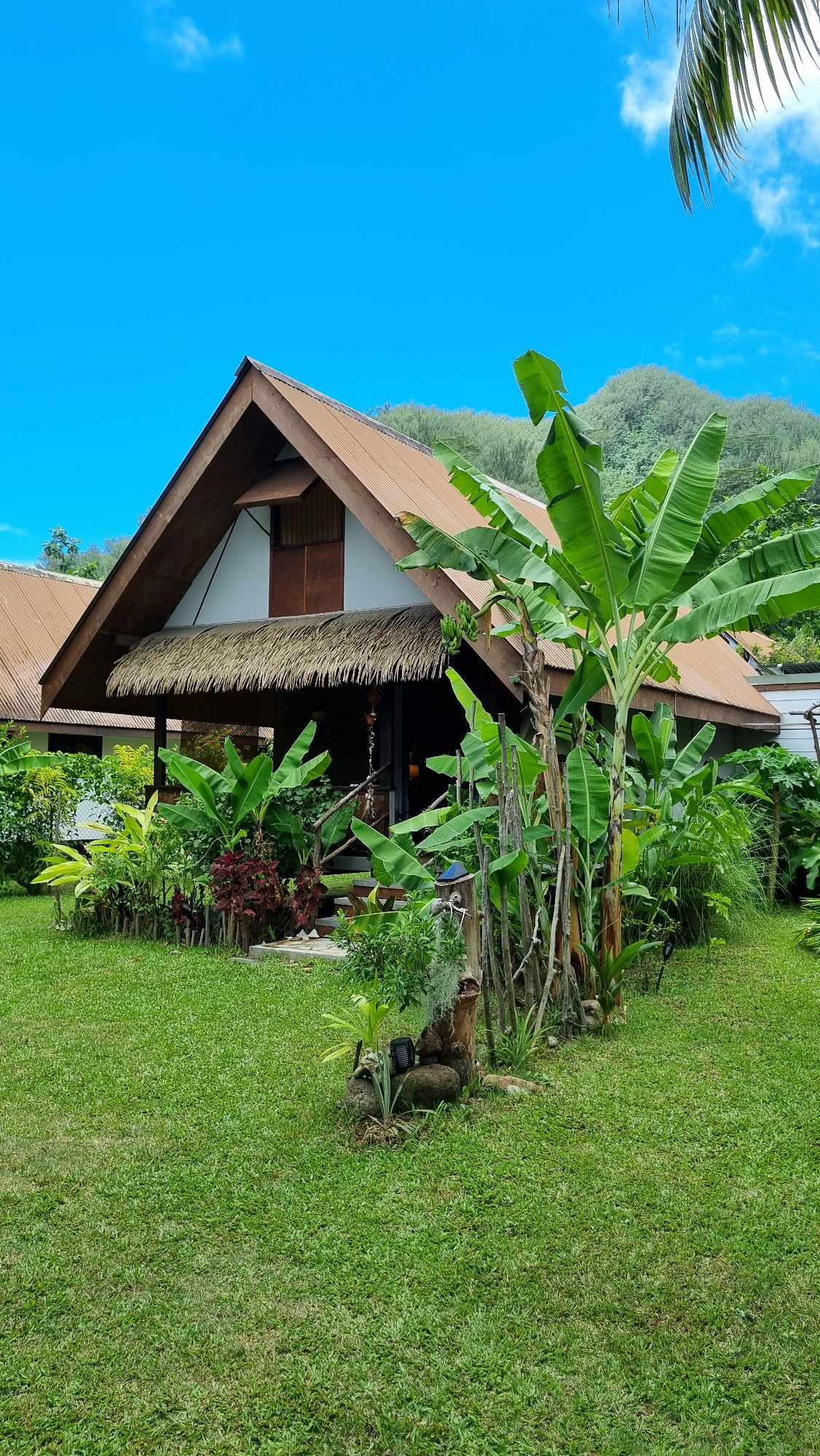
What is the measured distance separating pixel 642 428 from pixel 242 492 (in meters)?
33.9

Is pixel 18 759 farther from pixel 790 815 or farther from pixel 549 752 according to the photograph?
pixel 549 752

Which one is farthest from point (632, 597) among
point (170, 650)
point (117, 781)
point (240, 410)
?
point (117, 781)

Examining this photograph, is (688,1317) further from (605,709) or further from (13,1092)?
(605,709)

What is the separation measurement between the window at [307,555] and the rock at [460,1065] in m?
6.72

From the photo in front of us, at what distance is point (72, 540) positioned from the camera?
43719 millimetres

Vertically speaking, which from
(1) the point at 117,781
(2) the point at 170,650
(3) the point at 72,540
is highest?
(3) the point at 72,540

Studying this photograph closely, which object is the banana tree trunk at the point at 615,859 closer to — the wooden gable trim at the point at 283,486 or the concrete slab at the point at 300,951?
the concrete slab at the point at 300,951

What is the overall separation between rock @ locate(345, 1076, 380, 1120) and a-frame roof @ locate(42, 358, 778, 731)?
4682 millimetres

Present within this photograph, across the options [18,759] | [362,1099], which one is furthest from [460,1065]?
[18,759]

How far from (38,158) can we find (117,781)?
111ft

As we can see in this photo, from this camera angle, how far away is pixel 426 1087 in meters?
4.97

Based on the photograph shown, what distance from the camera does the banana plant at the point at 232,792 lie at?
30.6ft

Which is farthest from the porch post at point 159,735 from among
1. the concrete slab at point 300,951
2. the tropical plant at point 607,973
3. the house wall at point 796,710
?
the house wall at point 796,710

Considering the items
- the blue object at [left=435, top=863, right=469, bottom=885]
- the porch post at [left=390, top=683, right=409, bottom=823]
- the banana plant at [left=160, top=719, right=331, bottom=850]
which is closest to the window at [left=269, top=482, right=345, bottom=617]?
the porch post at [left=390, top=683, right=409, bottom=823]
